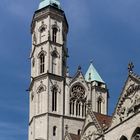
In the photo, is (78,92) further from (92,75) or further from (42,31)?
(42,31)

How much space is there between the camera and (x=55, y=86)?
71438 mm

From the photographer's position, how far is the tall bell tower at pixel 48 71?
69625mm

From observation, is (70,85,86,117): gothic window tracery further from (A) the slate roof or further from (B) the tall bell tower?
(A) the slate roof

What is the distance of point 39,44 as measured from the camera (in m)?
74.2

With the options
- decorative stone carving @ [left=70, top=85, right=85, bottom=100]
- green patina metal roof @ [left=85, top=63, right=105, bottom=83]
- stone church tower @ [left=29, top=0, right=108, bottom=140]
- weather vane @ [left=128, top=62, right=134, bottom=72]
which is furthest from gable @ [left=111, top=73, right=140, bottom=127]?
green patina metal roof @ [left=85, top=63, right=105, bottom=83]

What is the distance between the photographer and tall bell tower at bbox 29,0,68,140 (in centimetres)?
6962

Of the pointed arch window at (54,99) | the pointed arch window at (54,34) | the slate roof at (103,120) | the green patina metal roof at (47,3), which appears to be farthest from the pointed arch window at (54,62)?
the slate roof at (103,120)

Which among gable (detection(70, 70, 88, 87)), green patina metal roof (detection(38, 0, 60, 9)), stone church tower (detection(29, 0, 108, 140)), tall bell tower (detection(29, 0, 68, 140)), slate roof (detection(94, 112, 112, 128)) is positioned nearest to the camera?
slate roof (detection(94, 112, 112, 128))

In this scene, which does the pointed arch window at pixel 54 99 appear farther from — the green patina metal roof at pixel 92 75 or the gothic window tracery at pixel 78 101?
the green patina metal roof at pixel 92 75

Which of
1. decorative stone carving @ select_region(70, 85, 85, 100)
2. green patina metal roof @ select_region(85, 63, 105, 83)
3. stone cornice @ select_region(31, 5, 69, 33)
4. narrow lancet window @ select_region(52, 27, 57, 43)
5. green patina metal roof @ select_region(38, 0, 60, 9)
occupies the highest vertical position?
green patina metal roof @ select_region(38, 0, 60, 9)

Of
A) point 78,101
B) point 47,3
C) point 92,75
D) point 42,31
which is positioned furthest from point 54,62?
point 47,3

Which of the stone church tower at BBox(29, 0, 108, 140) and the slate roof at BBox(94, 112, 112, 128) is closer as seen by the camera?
the slate roof at BBox(94, 112, 112, 128)

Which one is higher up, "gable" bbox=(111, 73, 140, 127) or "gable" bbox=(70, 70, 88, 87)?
"gable" bbox=(70, 70, 88, 87)

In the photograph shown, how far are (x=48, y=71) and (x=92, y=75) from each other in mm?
8419
